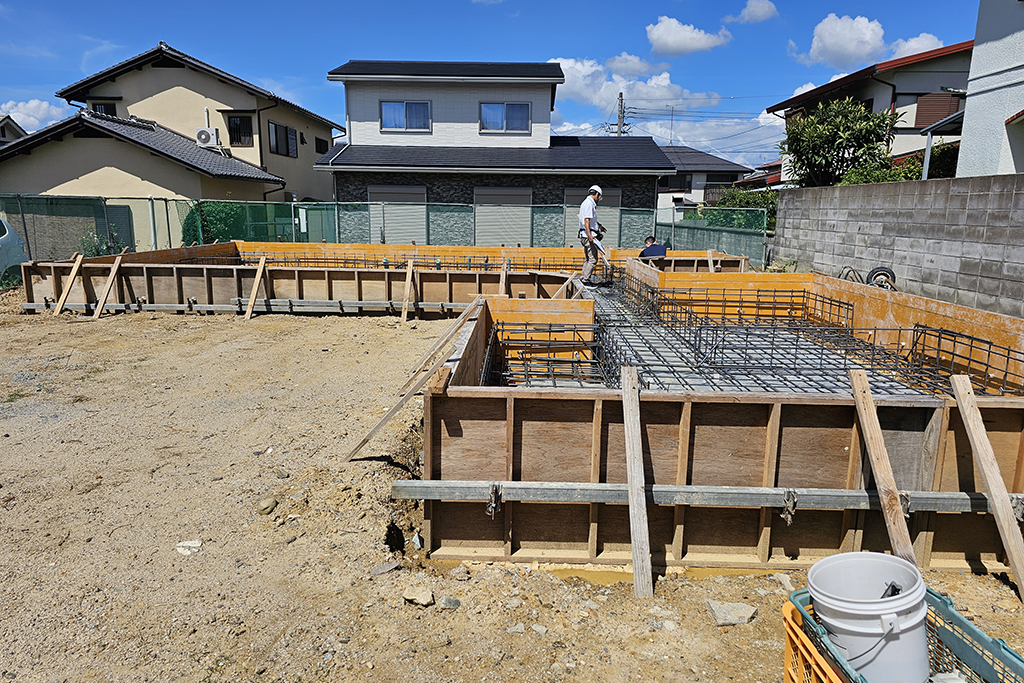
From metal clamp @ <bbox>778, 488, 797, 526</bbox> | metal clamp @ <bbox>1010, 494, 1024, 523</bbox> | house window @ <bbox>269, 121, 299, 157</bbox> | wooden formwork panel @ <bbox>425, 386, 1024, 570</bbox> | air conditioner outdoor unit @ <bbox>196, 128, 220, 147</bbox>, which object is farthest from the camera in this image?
house window @ <bbox>269, 121, 299, 157</bbox>

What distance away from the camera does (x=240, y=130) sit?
29.8m

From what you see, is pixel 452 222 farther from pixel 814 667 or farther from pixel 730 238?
pixel 814 667

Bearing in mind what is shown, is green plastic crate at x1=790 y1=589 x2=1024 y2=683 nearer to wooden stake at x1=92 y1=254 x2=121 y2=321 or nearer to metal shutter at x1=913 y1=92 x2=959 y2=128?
wooden stake at x1=92 y1=254 x2=121 y2=321

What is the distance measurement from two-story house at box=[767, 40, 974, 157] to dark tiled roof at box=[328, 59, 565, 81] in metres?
12.8

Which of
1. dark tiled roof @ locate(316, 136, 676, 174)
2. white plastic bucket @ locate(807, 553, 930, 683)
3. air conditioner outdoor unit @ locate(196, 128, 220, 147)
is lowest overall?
white plastic bucket @ locate(807, 553, 930, 683)

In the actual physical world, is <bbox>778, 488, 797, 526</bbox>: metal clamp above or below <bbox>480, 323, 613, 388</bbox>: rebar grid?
below

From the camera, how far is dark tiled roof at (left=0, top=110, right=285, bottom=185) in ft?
78.4

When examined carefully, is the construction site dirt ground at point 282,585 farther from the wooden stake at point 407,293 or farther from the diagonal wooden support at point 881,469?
the wooden stake at point 407,293

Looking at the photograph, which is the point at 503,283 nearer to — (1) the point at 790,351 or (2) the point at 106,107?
(1) the point at 790,351

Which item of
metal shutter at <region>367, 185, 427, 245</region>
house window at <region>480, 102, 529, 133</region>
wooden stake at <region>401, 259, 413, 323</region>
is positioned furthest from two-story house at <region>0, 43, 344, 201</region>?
wooden stake at <region>401, 259, 413, 323</region>

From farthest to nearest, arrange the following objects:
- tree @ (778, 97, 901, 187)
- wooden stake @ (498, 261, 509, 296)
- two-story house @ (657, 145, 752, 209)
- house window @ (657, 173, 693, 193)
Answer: house window @ (657, 173, 693, 193), two-story house @ (657, 145, 752, 209), tree @ (778, 97, 901, 187), wooden stake @ (498, 261, 509, 296)

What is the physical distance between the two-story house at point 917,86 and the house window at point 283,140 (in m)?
25.7

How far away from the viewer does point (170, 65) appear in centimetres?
2947

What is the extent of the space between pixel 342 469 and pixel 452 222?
19539 millimetres
